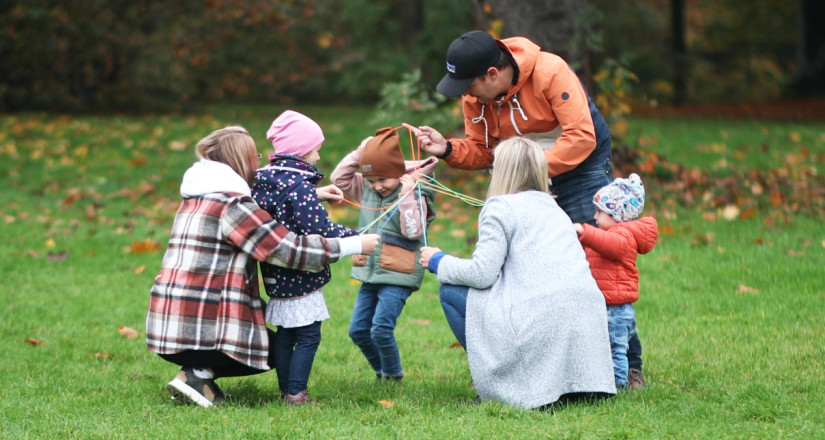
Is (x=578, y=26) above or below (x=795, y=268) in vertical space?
above

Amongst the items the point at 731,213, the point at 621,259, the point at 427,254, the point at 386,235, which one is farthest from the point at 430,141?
the point at 731,213

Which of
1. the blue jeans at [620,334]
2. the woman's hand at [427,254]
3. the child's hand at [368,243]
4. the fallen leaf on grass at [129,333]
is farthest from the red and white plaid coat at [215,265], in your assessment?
the fallen leaf on grass at [129,333]

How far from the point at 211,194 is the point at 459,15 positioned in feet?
51.5

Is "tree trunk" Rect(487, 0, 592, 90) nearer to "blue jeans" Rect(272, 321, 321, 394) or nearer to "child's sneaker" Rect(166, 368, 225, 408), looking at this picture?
"blue jeans" Rect(272, 321, 321, 394)

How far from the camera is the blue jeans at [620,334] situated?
15.1ft

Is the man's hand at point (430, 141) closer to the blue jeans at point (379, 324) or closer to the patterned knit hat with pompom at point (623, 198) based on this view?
the blue jeans at point (379, 324)

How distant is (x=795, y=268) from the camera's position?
6.91 metres

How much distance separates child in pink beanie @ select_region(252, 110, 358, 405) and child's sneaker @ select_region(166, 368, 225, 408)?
369 millimetres

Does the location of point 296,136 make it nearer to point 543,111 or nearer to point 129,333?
point 543,111

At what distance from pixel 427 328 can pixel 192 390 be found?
2.09 m

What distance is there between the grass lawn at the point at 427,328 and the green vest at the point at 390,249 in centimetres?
57

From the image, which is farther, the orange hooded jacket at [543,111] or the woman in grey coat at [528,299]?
the orange hooded jacket at [543,111]

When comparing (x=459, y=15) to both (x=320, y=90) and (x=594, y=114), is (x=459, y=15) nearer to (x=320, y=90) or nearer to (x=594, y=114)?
(x=320, y=90)

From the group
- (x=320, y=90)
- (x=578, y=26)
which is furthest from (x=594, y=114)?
(x=320, y=90)
